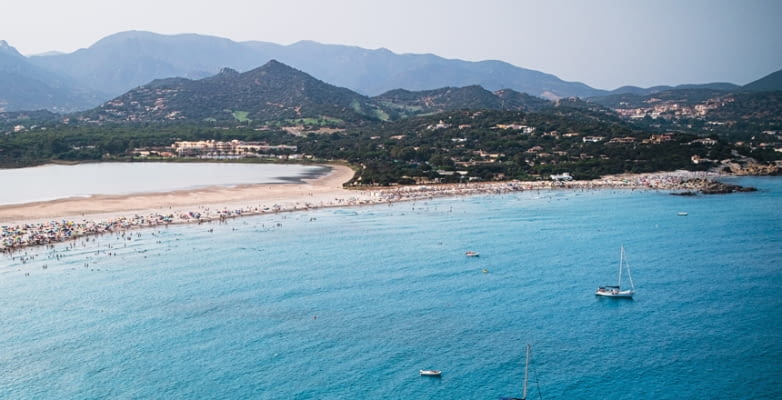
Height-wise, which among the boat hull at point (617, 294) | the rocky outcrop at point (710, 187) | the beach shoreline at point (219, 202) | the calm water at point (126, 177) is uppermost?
the calm water at point (126, 177)

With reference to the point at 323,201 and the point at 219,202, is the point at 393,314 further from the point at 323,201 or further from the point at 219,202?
the point at 219,202

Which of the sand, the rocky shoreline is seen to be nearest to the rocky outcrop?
the rocky shoreline

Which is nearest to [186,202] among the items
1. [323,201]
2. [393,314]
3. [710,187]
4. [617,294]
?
[323,201]

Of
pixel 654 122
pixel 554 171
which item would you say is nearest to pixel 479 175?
pixel 554 171

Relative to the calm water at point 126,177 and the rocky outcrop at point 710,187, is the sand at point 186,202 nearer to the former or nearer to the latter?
the calm water at point 126,177

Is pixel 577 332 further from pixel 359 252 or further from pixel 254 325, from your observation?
pixel 359 252

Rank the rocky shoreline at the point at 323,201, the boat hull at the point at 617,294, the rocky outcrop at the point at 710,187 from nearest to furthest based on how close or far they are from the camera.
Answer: the boat hull at the point at 617,294, the rocky shoreline at the point at 323,201, the rocky outcrop at the point at 710,187

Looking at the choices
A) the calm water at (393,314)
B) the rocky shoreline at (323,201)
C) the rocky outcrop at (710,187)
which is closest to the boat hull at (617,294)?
the calm water at (393,314)
